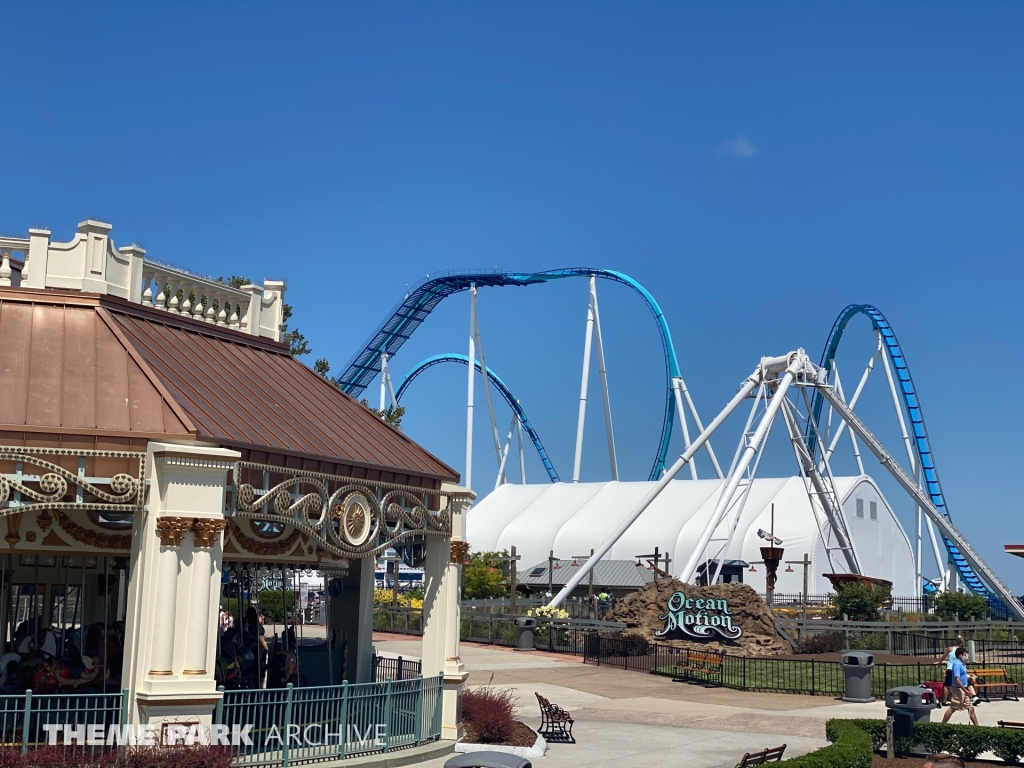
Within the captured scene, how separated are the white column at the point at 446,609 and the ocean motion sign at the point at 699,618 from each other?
1744cm

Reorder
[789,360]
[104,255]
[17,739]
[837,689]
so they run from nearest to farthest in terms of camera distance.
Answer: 1. [17,739]
2. [104,255]
3. [837,689]
4. [789,360]

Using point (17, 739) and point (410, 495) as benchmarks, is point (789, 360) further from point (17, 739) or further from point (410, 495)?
point (17, 739)

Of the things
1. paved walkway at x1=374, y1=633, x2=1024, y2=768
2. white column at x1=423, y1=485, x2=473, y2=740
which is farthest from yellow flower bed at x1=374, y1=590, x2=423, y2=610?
white column at x1=423, y1=485, x2=473, y2=740

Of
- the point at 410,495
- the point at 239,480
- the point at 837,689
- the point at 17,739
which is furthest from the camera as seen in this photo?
the point at 837,689

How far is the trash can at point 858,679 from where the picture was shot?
24.4 metres

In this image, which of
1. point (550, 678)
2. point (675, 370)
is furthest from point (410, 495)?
point (675, 370)

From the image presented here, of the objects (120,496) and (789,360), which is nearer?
(120,496)

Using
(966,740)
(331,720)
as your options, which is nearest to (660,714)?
(966,740)

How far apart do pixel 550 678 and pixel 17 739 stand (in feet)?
56.2

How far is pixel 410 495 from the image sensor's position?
16.5m

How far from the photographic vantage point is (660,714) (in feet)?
72.5

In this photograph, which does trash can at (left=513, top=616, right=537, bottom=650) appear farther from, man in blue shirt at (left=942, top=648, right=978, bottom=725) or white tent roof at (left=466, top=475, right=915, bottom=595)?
white tent roof at (left=466, top=475, right=915, bottom=595)

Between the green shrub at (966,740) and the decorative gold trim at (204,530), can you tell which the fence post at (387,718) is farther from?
the green shrub at (966,740)

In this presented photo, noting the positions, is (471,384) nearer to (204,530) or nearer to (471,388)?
(471,388)
